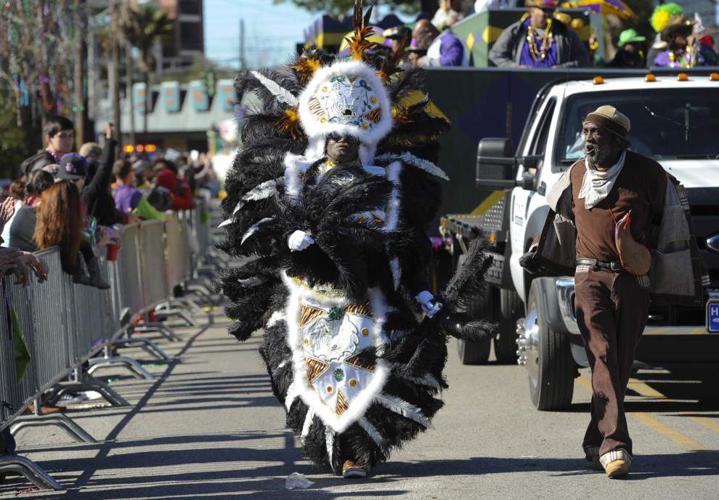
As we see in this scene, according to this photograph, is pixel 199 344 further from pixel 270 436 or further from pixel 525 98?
pixel 270 436

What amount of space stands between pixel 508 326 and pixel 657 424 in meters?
3.35

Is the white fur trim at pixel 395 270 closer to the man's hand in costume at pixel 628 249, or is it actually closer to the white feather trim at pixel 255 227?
the white feather trim at pixel 255 227

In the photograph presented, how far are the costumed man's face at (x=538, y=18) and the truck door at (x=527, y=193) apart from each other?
156 inches

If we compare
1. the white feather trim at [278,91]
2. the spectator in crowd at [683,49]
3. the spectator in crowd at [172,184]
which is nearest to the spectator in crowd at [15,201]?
the white feather trim at [278,91]

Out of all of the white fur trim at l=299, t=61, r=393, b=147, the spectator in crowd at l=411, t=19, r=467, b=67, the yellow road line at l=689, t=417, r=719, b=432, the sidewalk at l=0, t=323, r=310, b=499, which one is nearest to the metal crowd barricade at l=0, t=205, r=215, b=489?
the sidewalk at l=0, t=323, r=310, b=499

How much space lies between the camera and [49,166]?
39.9 ft

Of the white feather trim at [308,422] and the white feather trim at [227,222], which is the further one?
the white feather trim at [227,222]

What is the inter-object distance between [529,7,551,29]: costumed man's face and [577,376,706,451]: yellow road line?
5.03 m

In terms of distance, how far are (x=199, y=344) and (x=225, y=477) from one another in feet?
26.4

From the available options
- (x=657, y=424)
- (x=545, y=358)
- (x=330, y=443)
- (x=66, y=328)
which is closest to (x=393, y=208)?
(x=330, y=443)

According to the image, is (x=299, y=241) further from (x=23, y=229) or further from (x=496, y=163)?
(x=23, y=229)

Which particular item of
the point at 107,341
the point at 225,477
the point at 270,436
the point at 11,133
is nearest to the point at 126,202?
the point at 107,341

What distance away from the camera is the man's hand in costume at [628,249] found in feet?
A: 27.0

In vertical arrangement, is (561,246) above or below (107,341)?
above
